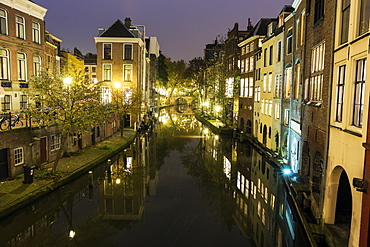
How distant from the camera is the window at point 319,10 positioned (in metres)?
15.4

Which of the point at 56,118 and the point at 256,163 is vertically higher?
the point at 56,118

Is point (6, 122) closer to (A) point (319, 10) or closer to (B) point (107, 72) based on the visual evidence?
(A) point (319, 10)

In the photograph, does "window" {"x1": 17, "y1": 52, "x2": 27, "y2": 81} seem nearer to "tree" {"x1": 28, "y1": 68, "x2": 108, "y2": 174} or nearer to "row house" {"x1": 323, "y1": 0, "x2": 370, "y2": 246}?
"tree" {"x1": 28, "y1": 68, "x2": 108, "y2": 174}

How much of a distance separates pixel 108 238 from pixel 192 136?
32.0 m

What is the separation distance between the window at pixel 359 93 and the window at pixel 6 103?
77.1 ft

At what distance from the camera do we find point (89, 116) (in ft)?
64.7

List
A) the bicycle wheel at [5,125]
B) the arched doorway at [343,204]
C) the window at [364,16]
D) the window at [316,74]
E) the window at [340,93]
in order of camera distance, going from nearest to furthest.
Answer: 1. the window at [364,16]
2. the window at [340,93]
3. the arched doorway at [343,204]
4. the window at [316,74]
5. the bicycle wheel at [5,125]

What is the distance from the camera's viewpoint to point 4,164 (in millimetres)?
17406

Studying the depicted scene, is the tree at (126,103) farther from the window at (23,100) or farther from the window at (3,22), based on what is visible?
the window at (3,22)

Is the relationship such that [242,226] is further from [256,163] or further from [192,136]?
[192,136]

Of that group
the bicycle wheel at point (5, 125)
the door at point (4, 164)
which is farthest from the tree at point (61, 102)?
the door at point (4, 164)

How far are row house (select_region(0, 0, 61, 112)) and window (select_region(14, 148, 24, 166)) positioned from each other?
13.6ft

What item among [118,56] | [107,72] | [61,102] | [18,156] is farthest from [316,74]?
[107,72]

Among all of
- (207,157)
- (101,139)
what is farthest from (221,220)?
(101,139)
